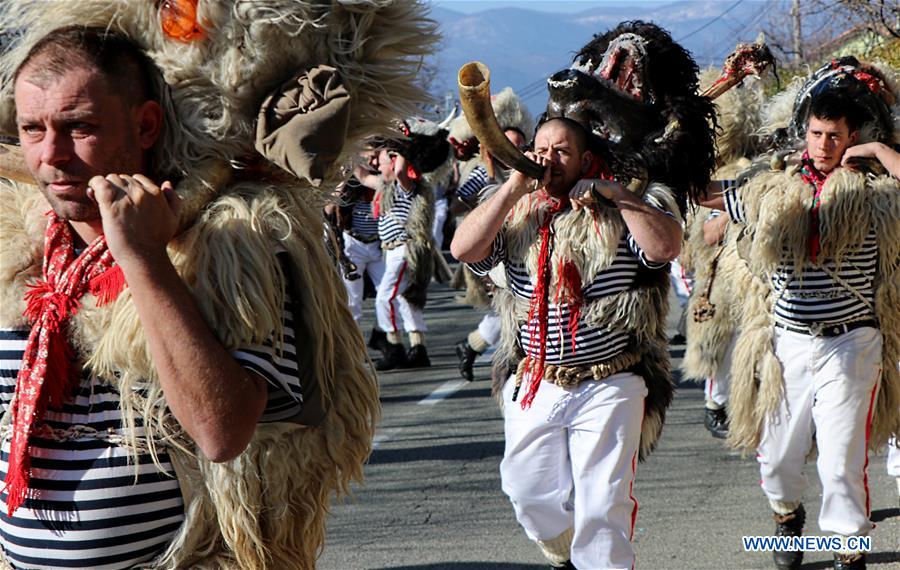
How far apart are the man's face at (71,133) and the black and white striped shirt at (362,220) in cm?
808

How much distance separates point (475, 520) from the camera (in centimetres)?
555

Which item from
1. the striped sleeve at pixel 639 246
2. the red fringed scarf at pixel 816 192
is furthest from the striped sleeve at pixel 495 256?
the red fringed scarf at pixel 816 192

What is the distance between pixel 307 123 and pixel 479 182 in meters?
6.76

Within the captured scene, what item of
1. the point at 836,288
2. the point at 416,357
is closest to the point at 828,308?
the point at 836,288

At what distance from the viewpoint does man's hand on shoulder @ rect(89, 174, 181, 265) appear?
72.6 inches

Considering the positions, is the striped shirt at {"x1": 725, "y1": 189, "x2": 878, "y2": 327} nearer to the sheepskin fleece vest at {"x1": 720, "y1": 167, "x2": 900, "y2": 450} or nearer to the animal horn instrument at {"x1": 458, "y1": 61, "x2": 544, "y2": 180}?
the sheepskin fleece vest at {"x1": 720, "y1": 167, "x2": 900, "y2": 450}

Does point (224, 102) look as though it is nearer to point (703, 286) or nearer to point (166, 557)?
point (166, 557)

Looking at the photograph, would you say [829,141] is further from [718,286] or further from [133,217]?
[133,217]

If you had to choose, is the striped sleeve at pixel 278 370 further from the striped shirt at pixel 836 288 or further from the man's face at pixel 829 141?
the man's face at pixel 829 141

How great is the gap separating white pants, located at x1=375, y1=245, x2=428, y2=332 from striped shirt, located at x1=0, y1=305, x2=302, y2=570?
7.49 metres

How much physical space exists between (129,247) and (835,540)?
3.81 m

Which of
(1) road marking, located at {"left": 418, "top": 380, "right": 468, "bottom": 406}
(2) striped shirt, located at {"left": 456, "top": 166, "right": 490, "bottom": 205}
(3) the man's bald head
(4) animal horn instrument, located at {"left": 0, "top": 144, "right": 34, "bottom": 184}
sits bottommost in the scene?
(1) road marking, located at {"left": 418, "top": 380, "right": 468, "bottom": 406}

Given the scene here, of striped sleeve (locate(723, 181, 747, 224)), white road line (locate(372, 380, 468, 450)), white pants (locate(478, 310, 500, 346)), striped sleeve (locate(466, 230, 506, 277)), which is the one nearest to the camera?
striped sleeve (locate(466, 230, 506, 277))

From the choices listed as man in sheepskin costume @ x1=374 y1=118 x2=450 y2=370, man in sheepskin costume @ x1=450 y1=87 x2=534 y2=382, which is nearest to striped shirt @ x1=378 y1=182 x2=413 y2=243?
man in sheepskin costume @ x1=374 y1=118 x2=450 y2=370
